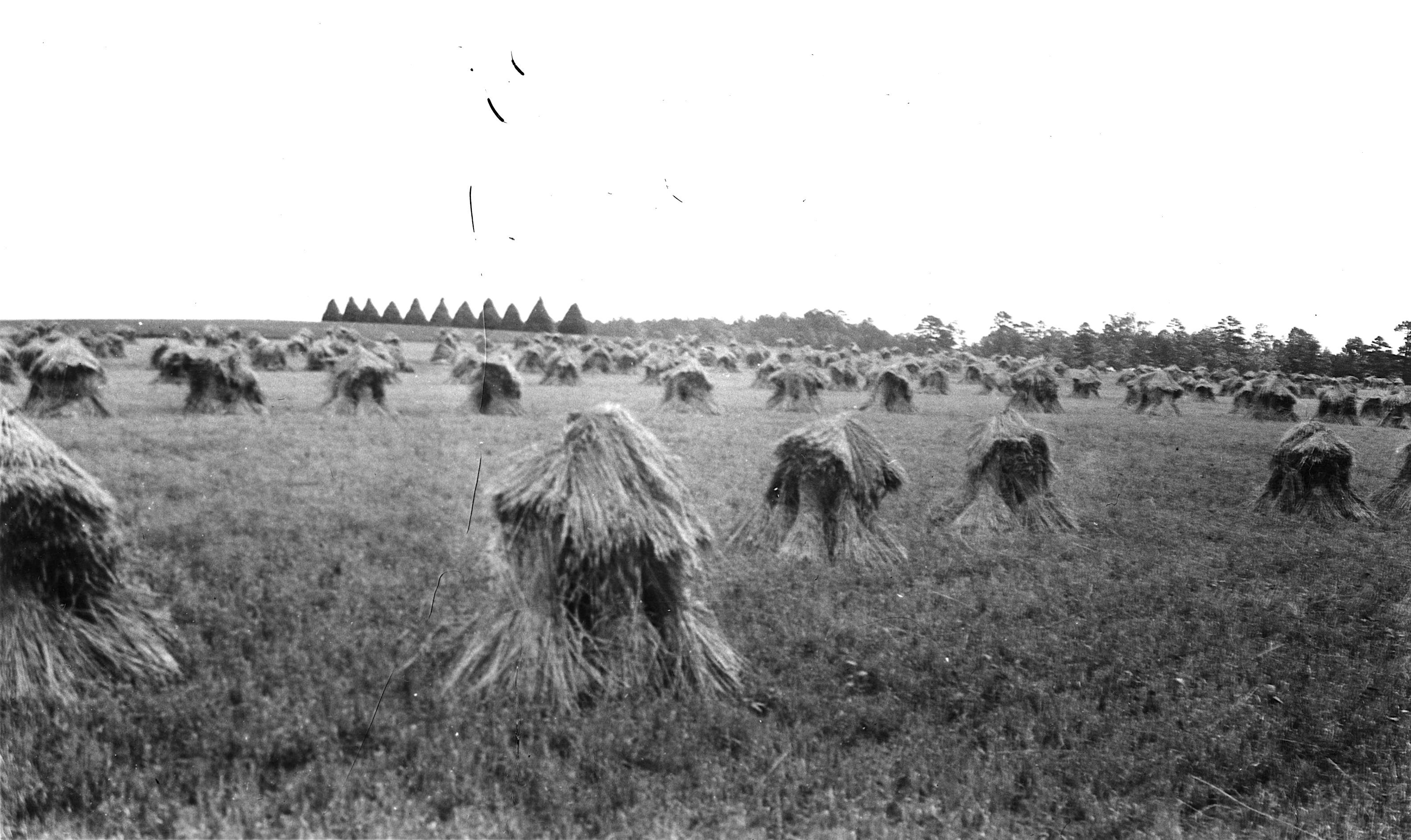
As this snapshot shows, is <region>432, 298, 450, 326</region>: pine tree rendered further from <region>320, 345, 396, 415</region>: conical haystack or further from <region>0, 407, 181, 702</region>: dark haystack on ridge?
<region>0, 407, 181, 702</region>: dark haystack on ridge

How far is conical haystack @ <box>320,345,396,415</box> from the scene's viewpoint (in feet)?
21.1

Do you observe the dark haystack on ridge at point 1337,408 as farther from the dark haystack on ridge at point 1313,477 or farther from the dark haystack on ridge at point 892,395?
the dark haystack on ridge at point 892,395

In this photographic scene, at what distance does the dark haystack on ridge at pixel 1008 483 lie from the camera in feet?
22.4

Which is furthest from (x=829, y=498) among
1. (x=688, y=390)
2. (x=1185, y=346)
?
(x=1185, y=346)

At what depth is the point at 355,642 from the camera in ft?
12.8

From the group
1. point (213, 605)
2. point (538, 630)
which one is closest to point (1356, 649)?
point (538, 630)

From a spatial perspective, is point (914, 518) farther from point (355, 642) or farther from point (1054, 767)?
point (355, 642)

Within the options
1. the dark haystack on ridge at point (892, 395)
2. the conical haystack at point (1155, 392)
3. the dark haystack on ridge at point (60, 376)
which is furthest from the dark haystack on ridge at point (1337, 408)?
the dark haystack on ridge at point (60, 376)

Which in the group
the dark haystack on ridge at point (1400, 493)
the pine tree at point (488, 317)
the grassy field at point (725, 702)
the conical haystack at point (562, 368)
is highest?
the pine tree at point (488, 317)

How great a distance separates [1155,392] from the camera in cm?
759

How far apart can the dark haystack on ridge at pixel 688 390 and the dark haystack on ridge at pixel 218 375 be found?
3.30 m

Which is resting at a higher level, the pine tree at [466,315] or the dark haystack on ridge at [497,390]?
the pine tree at [466,315]

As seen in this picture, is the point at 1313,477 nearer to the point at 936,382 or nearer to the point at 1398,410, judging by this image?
the point at 1398,410

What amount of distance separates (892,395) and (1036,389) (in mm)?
2783
